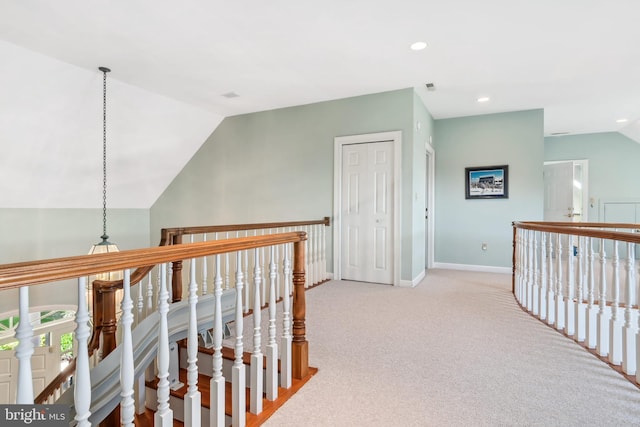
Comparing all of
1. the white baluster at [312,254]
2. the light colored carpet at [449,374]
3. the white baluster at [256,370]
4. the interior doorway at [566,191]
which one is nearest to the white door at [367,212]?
the white baluster at [312,254]

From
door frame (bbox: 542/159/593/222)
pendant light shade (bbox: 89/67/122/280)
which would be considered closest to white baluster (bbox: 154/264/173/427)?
pendant light shade (bbox: 89/67/122/280)

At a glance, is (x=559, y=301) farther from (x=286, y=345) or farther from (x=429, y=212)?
(x=429, y=212)

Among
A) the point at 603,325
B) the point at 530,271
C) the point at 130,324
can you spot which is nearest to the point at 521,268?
the point at 530,271

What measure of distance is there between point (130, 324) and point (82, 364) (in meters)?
0.16

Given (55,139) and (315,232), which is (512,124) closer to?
(315,232)

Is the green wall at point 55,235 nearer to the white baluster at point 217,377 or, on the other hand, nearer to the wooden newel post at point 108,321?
the wooden newel post at point 108,321

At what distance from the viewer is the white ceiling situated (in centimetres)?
260

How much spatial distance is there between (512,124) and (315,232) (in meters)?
3.47

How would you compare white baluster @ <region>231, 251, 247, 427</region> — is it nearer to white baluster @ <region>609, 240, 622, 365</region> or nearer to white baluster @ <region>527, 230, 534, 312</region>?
white baluster @ <region>609, 240, 622, 365</region>

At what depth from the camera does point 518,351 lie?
232 cm

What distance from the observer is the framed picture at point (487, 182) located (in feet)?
16.8

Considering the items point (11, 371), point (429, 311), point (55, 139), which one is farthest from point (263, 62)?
point (11, 371)

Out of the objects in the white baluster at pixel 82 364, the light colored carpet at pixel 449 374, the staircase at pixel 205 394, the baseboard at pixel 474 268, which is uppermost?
the white baluster at pixel 82 364

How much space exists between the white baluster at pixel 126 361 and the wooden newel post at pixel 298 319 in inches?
39.3
